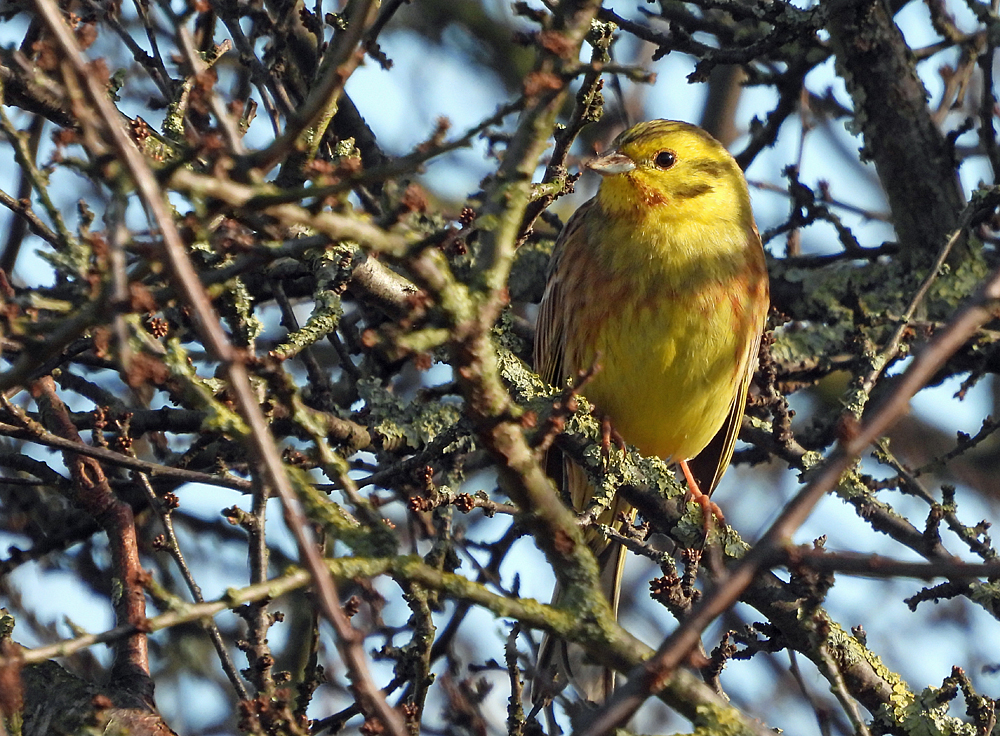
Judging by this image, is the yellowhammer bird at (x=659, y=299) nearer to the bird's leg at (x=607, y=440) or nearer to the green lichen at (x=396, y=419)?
the bird's leg at (x=607, y=440)

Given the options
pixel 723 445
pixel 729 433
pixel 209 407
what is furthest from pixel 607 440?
pixel 209 407

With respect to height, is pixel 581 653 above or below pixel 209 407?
above

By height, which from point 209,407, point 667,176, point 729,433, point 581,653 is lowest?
point 209,407

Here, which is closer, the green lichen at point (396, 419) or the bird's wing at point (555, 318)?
the green lichen at point (396, 419)

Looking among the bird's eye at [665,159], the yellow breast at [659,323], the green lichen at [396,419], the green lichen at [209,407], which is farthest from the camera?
the bird's eye at [665,159]

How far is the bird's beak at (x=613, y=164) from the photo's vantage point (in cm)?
454

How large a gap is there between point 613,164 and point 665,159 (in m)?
0.23

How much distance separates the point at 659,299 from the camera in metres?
4.41

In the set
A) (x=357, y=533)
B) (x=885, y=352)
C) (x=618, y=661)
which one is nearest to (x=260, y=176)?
(x=357, y=533)

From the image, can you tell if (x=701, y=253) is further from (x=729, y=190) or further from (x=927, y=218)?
(x=927, y=218)

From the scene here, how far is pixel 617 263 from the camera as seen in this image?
14.7ft

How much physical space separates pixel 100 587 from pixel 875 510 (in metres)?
2.90

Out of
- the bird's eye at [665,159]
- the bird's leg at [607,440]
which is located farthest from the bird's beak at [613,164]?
the bird's leg at [607,440]

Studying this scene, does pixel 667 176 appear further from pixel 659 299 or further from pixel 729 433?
pixel 729 433
